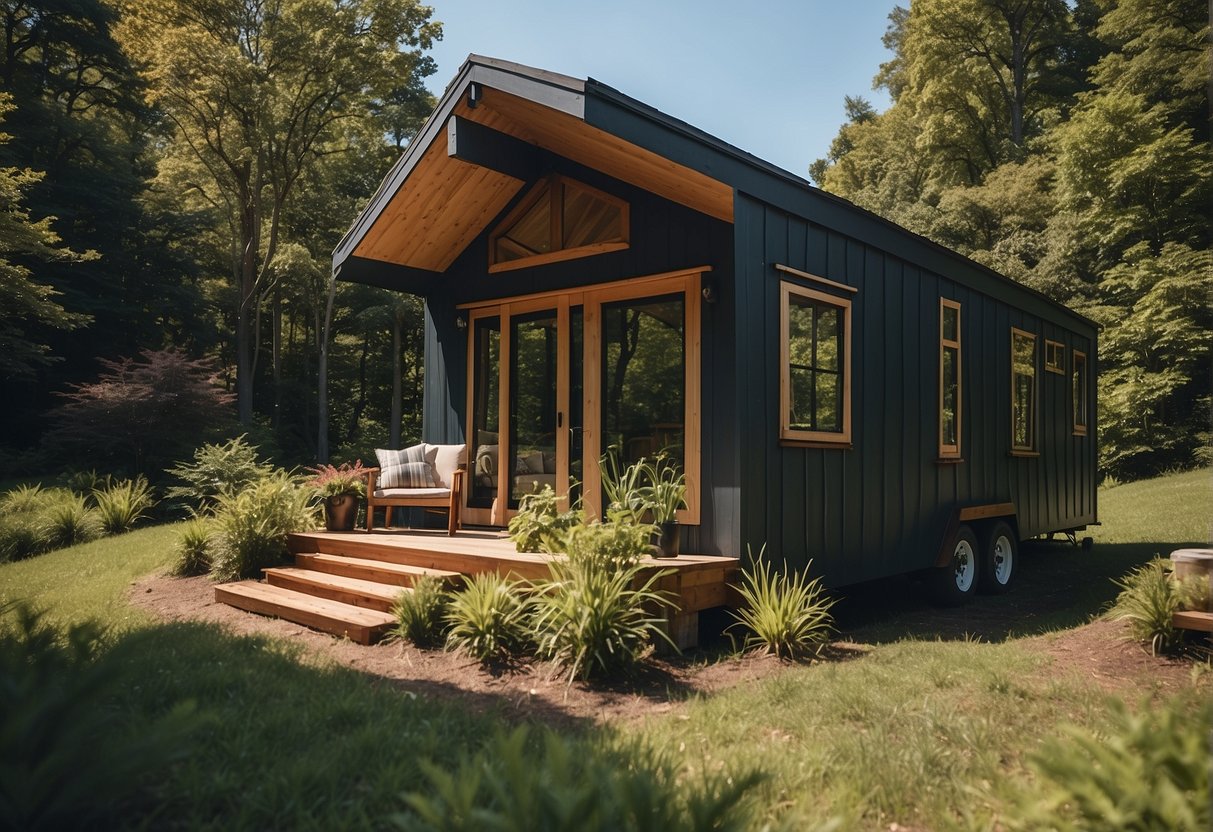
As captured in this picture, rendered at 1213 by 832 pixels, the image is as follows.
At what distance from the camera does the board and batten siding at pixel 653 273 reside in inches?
221

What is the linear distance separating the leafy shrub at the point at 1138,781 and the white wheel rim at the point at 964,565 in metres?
5.97

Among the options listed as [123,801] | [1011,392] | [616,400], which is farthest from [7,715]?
[1011,392]

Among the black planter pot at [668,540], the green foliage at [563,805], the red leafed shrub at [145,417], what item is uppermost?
the red leafed shrub at [145,417]

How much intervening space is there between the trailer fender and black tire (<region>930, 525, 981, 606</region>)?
0.05 metres

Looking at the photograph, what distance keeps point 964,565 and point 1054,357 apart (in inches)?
160

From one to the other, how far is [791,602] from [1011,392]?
18.4ft

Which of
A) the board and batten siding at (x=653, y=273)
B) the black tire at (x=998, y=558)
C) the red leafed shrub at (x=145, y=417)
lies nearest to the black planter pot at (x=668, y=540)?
the board and batten siding at (x=653, y=273)

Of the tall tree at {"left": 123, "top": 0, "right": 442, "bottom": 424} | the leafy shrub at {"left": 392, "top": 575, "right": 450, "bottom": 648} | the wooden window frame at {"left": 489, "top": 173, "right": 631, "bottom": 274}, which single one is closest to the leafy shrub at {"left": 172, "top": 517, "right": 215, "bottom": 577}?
the leafy shrub at {"left": 392, "top": 575, "right": 450, "bottom": 648}

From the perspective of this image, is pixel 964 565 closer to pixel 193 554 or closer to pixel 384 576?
pixel 384 576

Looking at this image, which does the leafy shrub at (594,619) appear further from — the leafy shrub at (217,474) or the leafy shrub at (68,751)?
the leafy shrub at (217,474)

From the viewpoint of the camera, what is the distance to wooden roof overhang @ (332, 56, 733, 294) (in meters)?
5.55

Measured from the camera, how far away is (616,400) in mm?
6441

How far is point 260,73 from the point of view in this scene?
55.3 feet

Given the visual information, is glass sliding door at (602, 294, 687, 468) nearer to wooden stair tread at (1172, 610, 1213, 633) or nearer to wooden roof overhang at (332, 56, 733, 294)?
wooden roof overhang at (332, 56, 733, 294)
